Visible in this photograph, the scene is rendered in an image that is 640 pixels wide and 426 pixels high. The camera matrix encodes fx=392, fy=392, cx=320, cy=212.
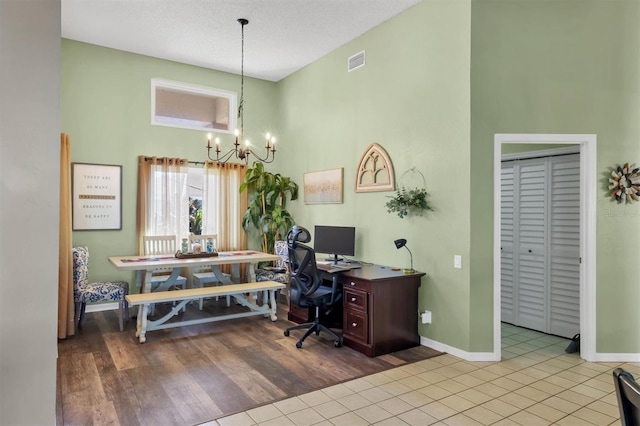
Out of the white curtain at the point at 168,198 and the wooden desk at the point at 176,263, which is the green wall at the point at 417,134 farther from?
the white curtain at the point at 168,198

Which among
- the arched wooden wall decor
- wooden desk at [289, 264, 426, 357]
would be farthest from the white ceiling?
wooden desk at [289, 264, 426, 357]

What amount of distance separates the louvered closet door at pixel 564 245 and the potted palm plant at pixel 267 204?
3.62m

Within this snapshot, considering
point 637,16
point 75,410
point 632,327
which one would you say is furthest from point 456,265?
point 75,410

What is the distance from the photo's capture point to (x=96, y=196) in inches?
209

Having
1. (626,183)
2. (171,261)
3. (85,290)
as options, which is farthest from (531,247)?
(85,290)

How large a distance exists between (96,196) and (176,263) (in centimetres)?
171

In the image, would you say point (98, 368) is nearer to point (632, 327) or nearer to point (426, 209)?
point (426, 209)

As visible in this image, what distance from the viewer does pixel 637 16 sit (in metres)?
3.59

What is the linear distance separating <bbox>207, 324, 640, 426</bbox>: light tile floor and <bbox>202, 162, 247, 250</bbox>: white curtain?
3611mm

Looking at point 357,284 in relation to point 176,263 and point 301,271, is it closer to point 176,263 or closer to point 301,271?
point 301,271

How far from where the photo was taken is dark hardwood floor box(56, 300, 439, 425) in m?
2.72

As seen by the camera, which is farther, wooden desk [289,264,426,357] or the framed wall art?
the framed wall art

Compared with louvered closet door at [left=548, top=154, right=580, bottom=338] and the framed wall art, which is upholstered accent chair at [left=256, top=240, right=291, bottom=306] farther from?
louvered closet door at [left=548, top=154, right=580, bottom=338]

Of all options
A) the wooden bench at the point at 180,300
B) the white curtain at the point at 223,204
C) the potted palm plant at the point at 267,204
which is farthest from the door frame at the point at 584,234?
the white curtain at the point at 223,204
